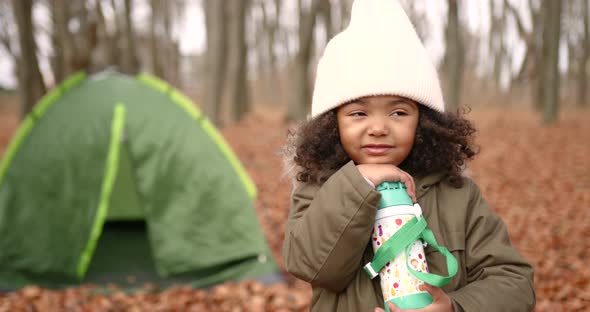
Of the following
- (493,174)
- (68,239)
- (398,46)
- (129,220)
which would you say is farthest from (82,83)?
(493,174)

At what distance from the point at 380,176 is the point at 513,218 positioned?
4616 mm

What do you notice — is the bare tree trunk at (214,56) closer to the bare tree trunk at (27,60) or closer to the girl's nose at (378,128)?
the bare tree trunk at (27,60)

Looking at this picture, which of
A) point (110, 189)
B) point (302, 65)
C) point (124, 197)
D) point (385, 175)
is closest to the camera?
point (385, 175)

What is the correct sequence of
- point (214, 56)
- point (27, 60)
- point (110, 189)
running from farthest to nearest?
1. point (214, 56)
2. point (27, 60)
3. point (110, 189)

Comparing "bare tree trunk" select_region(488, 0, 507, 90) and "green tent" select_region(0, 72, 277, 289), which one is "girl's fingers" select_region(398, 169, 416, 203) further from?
"bare tree trunk" select_region(488, 0, 507, 90)

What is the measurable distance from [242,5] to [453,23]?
4759 millimetres

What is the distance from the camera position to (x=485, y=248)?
1348mm

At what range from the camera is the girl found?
1273 mm

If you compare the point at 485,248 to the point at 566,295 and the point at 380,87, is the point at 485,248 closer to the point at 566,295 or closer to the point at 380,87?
the point at 380,87

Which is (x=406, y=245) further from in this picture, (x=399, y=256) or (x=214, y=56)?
(x=214, y=56)

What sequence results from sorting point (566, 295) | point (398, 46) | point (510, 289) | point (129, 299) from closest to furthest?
point (510, 289) < point (398, 46) < point (566, 295) < point (129, 299)

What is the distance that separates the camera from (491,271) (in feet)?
4.33

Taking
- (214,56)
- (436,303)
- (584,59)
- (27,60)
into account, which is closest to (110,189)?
(436,303)

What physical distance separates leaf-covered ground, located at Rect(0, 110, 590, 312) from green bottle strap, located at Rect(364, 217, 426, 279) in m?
0.44
